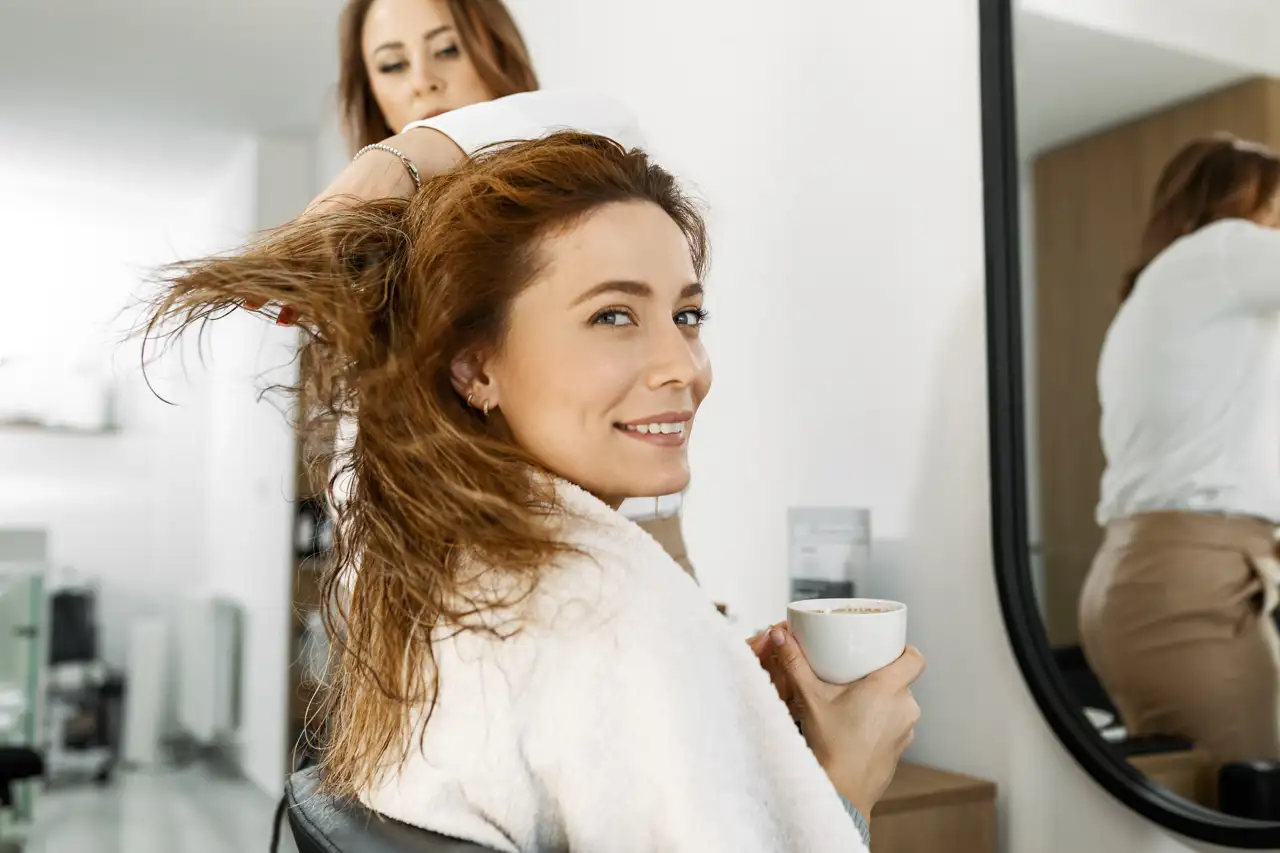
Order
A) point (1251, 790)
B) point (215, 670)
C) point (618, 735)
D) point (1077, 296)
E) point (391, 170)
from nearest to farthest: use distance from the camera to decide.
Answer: point (618, 735)
point (391, 170)
point (1251, 790)
point (1077, 296)
point (215, 670)

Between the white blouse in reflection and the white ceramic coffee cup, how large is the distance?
656 millimetres

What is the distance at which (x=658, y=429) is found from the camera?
0.79m

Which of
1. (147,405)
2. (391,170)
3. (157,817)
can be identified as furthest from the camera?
(147,405)

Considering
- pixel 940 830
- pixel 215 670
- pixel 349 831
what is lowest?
pixel 215 670

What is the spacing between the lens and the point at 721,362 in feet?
7.11

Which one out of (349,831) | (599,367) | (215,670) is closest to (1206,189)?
(599,367)

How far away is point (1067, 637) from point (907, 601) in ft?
1.06

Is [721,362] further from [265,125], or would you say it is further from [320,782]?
[265,125]

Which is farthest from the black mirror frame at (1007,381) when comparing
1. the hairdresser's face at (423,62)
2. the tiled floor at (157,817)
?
the tiled floor at (157,817)

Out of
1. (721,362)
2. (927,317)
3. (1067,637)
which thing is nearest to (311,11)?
(721,362)

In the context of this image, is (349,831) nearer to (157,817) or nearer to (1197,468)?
(1197,468)

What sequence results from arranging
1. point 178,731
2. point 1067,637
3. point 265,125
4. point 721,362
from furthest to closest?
point 178,731 < point 265,125 < point 721,362 < point 1067,637

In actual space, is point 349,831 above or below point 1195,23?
below

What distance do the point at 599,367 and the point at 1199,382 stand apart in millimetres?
867
